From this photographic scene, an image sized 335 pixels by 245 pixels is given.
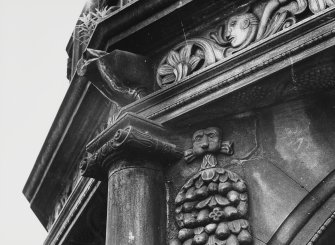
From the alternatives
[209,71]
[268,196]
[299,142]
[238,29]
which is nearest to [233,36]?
[238,29]

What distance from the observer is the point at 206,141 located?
166 inches

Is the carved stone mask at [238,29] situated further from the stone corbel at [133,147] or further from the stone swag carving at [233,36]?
the stone corbel at [133,147]

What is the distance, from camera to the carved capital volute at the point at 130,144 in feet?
13.6

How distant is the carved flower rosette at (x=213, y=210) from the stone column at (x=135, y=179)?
6.4 inches

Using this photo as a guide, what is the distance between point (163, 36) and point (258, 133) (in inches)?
46.8

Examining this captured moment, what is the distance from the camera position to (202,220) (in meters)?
3.88

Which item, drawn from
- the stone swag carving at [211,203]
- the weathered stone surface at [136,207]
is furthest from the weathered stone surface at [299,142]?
the weathered stone surface at [136,207]

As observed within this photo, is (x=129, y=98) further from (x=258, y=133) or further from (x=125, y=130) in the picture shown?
(x=258, y=133)

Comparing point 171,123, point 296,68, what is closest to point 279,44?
point 296,68

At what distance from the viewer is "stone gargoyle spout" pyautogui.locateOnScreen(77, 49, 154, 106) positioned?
4.70 meters

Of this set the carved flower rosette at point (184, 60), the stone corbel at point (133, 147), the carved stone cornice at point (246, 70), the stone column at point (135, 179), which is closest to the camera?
the carved stone cornice at point (246, 70)

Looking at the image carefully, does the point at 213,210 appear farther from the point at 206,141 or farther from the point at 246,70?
the point at 246,70

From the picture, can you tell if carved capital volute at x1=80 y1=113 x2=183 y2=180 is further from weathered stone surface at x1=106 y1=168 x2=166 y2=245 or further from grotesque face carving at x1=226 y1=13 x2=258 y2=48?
grotesque face carving at x1=226 y1=13 x2=258 y2=48

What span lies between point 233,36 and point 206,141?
80 centimetres
